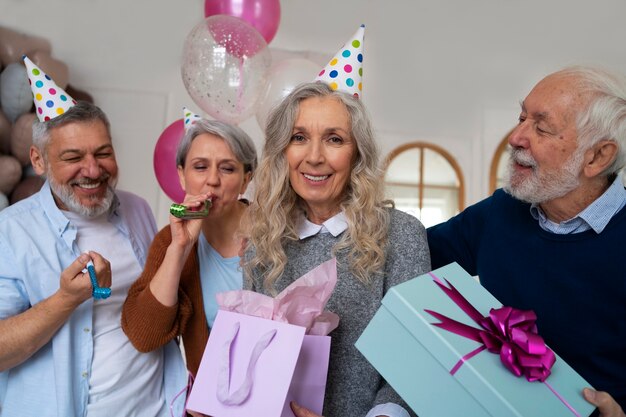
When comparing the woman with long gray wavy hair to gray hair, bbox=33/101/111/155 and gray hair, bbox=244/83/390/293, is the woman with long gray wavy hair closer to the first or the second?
gray hair, bbox=244/83/390/293

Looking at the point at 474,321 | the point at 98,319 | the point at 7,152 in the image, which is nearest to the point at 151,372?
the point at 98,319

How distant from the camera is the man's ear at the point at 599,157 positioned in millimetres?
1423

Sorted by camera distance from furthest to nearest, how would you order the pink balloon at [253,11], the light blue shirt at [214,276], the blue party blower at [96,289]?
1. the pink balloon at [253,11]
2. the light blue shirt at [214,276]
3. the blue party blower at [96,289]

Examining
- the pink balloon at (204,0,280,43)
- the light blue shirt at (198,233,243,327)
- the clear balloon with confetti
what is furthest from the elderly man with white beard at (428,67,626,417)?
the pink balloon at (204,0,280,43)

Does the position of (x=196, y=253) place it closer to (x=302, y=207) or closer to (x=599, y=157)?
(x=302, y=207)

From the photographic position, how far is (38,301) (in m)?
1.70

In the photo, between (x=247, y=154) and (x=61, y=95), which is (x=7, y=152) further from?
(x=247, y=154)

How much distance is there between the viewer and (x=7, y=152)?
3.08 metres

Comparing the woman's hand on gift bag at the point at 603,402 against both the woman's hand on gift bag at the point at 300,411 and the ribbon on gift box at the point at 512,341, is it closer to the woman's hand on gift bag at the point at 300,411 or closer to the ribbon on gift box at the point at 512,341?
the ribbon on gift box at the point at 512,341

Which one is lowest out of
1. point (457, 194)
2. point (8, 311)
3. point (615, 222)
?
point (457, 194)

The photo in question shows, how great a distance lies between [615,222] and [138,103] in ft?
11.5

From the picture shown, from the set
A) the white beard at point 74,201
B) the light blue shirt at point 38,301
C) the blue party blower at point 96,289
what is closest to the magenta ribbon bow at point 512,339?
the blue party blower at point 96,289

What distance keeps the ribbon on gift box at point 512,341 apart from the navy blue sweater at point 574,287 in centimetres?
29

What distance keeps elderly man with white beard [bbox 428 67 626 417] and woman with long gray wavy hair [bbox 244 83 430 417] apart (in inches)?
11.2
